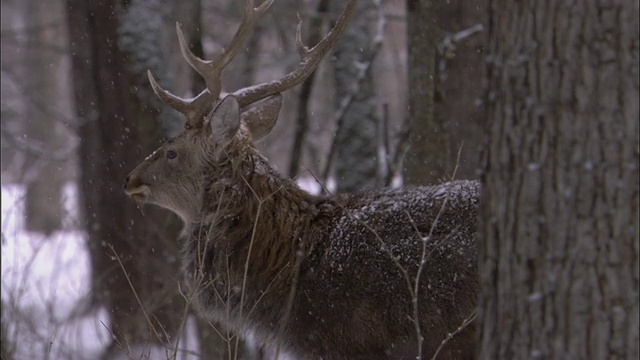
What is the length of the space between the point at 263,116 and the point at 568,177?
13.6ft

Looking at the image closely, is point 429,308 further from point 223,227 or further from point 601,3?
point 601,3

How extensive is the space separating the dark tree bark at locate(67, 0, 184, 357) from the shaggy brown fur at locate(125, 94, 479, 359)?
2.54 m

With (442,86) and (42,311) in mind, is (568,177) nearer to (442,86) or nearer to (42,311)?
(442,86)

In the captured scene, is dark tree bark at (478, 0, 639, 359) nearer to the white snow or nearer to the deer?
the deer

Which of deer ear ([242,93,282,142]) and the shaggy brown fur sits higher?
deer ear ([242,93,282,142])

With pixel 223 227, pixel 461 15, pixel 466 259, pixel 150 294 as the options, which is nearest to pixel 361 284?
pixel 466 259

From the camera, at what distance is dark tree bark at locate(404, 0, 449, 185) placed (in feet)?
25.7

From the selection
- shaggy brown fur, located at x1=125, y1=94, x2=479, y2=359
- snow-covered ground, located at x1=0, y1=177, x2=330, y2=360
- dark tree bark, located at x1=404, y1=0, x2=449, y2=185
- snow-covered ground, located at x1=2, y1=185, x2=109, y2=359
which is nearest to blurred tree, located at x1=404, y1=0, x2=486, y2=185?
dark tree bark, located at x1=404, y1=0, x2=449, y2=185

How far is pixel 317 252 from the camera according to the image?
19.3ft

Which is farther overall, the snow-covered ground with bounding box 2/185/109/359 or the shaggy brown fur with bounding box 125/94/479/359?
the snow-covered ground with bounding box 2/185/109/359

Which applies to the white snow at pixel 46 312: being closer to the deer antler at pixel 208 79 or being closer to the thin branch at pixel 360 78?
the deer antler at pixel 208 79

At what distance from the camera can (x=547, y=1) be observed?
3.23m

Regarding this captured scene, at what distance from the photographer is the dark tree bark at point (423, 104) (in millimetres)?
7828

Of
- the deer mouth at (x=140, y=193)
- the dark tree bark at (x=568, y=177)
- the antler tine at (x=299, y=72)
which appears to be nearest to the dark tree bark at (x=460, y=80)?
the antler tine at (x=299, y=72)
